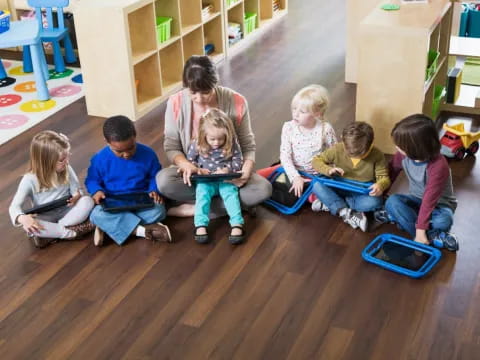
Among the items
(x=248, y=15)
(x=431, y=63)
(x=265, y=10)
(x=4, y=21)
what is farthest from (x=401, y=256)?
(x=265, y=10)

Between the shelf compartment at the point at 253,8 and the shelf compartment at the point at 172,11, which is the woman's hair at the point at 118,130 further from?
the shelf compartment at the point at 253,8

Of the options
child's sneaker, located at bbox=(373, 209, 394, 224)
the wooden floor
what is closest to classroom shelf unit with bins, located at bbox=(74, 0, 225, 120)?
the wooden floor

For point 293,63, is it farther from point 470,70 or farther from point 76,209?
point 76,209

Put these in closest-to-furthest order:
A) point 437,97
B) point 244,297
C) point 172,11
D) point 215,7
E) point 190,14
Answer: point 244,297
point 437,97
point 172,11
point 190,14
point 215,7

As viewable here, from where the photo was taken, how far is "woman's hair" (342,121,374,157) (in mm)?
3314

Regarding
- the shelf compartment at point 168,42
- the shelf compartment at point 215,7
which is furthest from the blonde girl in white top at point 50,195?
the shelf compartment at point 215,7

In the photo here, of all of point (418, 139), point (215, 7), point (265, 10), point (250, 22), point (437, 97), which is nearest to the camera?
point (418, 139)

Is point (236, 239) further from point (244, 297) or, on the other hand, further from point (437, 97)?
point (437, 97)

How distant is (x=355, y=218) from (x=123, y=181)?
1128 millimetres

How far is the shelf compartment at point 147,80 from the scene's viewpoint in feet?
16.1

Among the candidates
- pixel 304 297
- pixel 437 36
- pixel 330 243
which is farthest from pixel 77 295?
pixel 437 36

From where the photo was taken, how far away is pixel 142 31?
15.7 feet

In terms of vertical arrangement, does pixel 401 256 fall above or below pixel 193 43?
below

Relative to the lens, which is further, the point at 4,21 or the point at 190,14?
the point at 190,14
